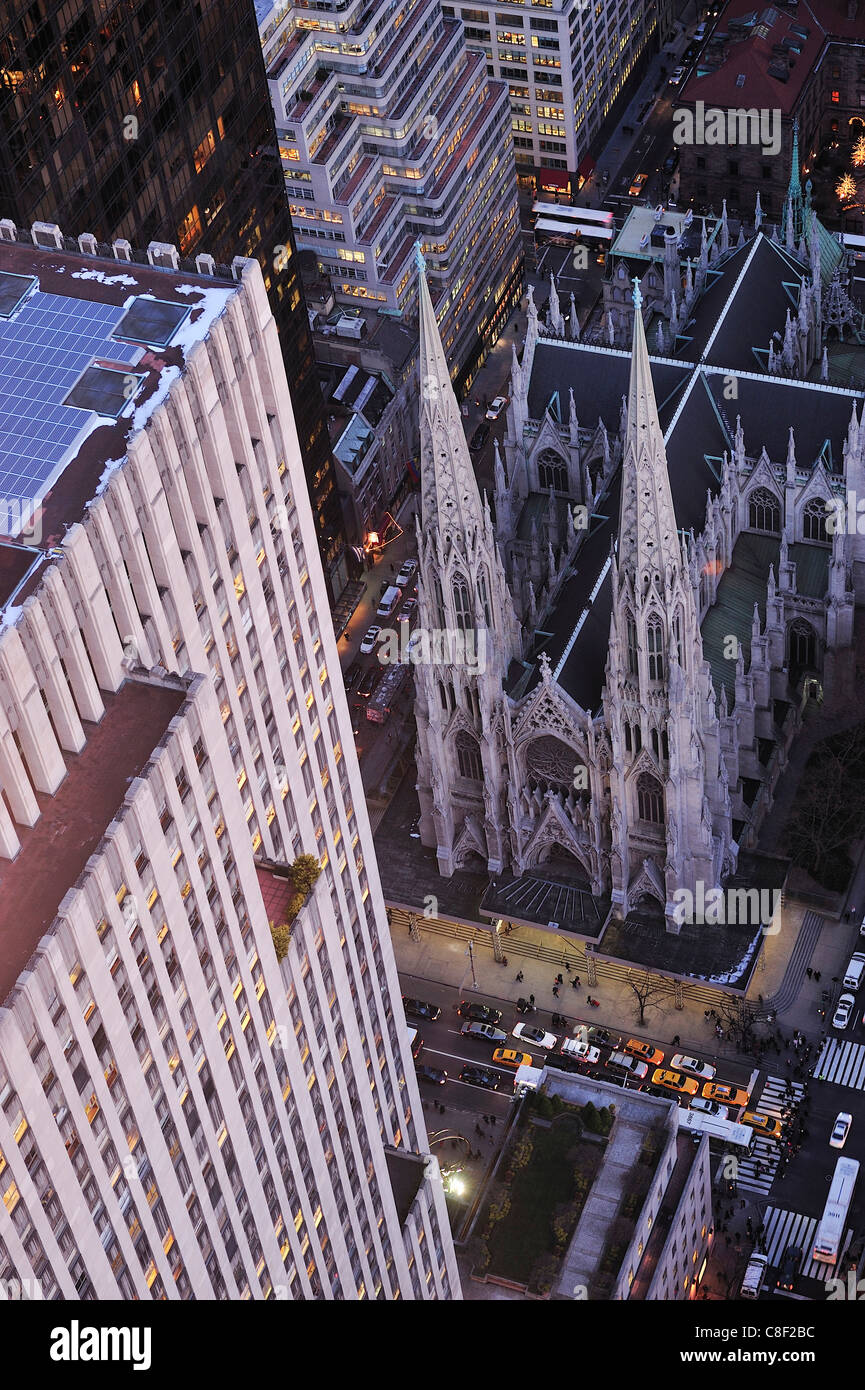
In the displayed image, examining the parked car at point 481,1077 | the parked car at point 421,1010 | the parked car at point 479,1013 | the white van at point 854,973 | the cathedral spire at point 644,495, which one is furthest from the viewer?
the parked car at point 421,1010

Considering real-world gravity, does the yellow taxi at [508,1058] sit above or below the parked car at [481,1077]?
above

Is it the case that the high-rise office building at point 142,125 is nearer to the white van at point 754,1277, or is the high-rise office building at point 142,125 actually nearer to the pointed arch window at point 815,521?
the pointed arch window at point 815,521

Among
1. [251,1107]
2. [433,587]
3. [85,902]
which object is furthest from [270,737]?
[433,587]

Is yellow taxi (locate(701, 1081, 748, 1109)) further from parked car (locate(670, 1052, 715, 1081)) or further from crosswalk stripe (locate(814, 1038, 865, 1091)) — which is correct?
crosswalk stripe (locate(814, 1038, 865, 1091))

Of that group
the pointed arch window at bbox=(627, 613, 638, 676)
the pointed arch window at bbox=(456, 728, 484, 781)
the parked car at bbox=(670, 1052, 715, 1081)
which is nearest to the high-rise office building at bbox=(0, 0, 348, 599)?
the pointed arch window at bbox=(456, 728, 484, 781)

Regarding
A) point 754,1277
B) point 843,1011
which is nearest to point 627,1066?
point 843,1011

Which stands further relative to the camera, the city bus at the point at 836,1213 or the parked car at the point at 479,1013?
the parked car at the point at 479,1013

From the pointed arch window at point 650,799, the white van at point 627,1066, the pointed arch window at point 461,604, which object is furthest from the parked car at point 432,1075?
the pointed arch window at point 461,604
